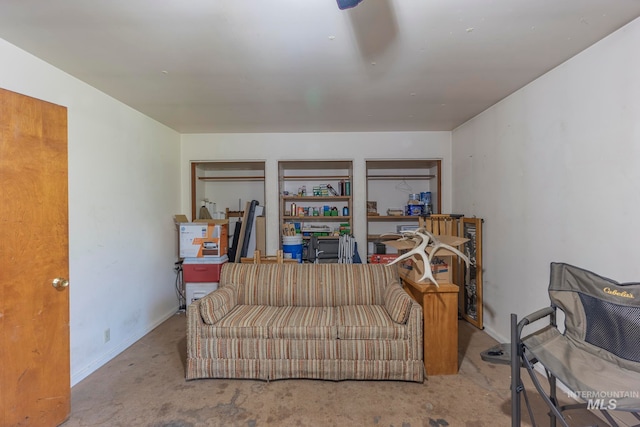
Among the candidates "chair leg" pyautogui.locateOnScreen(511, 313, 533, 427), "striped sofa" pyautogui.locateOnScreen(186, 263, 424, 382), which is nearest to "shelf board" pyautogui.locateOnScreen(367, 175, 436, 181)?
"striped sofa" pyautogui.locateOnScreen(186, 263, 424, 382)

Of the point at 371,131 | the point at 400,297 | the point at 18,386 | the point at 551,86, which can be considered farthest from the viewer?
the point at 371,131

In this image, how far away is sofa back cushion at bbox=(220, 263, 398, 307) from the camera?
9.37 feet

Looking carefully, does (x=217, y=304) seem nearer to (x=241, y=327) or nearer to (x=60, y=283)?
(x=241, y=327)

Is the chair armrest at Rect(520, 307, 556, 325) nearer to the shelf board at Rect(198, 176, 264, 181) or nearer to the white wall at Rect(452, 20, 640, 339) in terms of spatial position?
the white wall at Rect(452, 20, 640, 339)

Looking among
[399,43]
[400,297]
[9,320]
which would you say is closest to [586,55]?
[399,43]

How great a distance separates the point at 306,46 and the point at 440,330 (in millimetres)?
2349

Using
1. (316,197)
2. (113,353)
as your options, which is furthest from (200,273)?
(316,197)

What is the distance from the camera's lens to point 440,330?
240cm

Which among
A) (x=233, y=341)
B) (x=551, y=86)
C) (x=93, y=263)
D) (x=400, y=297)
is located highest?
(x=551, y=86)

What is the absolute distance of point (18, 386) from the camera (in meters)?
1.64

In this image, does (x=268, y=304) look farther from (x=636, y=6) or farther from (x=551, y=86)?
(x=636, y=6)

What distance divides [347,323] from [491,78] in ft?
7.52

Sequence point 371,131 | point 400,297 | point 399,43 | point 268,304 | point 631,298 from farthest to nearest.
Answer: point 371,131 < point 268,304 < point 400,297 < point 399,43 < point 631,298

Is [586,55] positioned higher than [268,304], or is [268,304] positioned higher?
[586,55]
